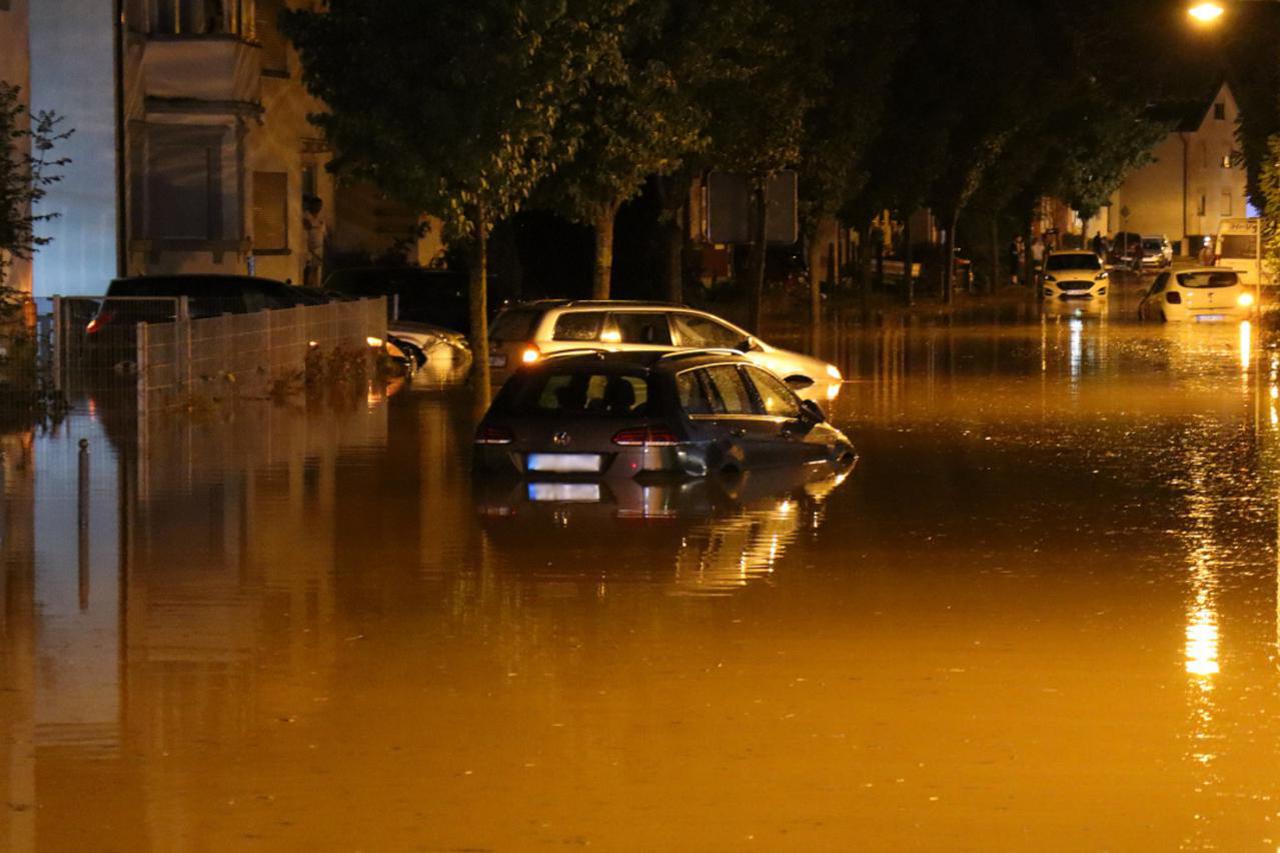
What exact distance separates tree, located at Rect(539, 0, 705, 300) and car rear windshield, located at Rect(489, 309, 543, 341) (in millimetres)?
3742

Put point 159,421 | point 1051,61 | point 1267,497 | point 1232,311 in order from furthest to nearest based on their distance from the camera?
1. point 1051,61
2. point 1232,311
3. point 159,421
4. point 1267,497

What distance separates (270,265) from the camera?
141ft

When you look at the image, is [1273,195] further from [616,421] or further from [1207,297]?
[616,421]

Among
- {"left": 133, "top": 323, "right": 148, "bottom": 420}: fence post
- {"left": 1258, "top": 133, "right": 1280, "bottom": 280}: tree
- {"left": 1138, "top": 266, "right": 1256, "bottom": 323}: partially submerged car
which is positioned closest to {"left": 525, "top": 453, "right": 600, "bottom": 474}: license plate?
{"left": 133, "top": 323, "right": 148, "bottom": 420}: fence post

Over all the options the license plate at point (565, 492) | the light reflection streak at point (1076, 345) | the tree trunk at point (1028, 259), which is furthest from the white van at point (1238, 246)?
the license plate at point (565, 492)

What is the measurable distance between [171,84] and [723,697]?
1223 inches

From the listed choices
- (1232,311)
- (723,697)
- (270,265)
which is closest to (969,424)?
(723,697)

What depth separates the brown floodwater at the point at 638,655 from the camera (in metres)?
7.95

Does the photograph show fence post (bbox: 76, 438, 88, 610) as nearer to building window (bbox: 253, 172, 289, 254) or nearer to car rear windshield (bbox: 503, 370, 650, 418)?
car rear windshield (bbox: 503, 370, 650, 418)

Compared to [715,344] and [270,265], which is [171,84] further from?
[715,344]

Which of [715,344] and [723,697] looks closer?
[723,697]

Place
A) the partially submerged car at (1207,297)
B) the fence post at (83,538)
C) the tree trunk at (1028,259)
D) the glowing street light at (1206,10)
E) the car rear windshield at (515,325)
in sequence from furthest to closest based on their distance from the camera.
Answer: the tree trunk at (1028,259) < the partially submerged car at (1207,297) < the car rear windshield at (515,325) < the glowing street light at (1206,10) < the fence post at (83,538)

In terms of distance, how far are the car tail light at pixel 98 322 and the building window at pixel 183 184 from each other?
11048 mm

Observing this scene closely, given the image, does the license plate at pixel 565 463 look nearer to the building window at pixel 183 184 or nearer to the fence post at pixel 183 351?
the fence post at pixel 183 351
